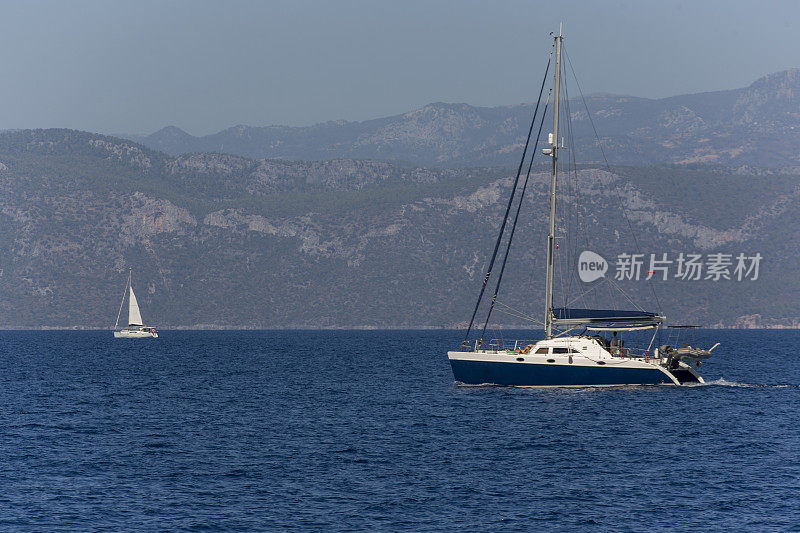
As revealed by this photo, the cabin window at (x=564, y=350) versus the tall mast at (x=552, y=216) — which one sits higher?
the tall mast at (x=552, y=216)

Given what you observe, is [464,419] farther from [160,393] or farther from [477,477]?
[160,393]

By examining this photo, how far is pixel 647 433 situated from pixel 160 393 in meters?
45.6

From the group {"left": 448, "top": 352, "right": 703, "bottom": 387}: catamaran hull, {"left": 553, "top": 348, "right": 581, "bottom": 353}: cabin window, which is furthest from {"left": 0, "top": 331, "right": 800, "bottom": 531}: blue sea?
{"left": 553, "top": 348, "right": 581, "bottom": 353}: cabin window

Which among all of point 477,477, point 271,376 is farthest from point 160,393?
point 477,477

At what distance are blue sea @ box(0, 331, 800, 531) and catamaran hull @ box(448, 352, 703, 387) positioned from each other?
123cm

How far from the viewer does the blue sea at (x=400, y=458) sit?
40750mm

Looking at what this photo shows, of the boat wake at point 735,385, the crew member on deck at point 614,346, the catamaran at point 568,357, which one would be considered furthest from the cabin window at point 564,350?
the boat wake at point 735,385

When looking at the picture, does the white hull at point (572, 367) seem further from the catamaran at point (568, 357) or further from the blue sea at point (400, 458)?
the blue sea at point (400, 458)

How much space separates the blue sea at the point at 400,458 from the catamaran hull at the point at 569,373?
123cm

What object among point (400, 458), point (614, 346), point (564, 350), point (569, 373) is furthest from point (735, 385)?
point (400, 458)

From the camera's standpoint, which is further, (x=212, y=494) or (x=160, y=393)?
(x=160, y=393)

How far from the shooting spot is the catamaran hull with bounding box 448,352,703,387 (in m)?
75.1

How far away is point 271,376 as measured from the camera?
110625mm

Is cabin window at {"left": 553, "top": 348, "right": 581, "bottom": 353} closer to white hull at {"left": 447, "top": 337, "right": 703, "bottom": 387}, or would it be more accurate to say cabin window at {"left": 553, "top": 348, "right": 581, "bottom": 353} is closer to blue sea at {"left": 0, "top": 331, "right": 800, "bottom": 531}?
white hull at {"left": 447, "top": 337, "right": 703, "bottom": 387}
